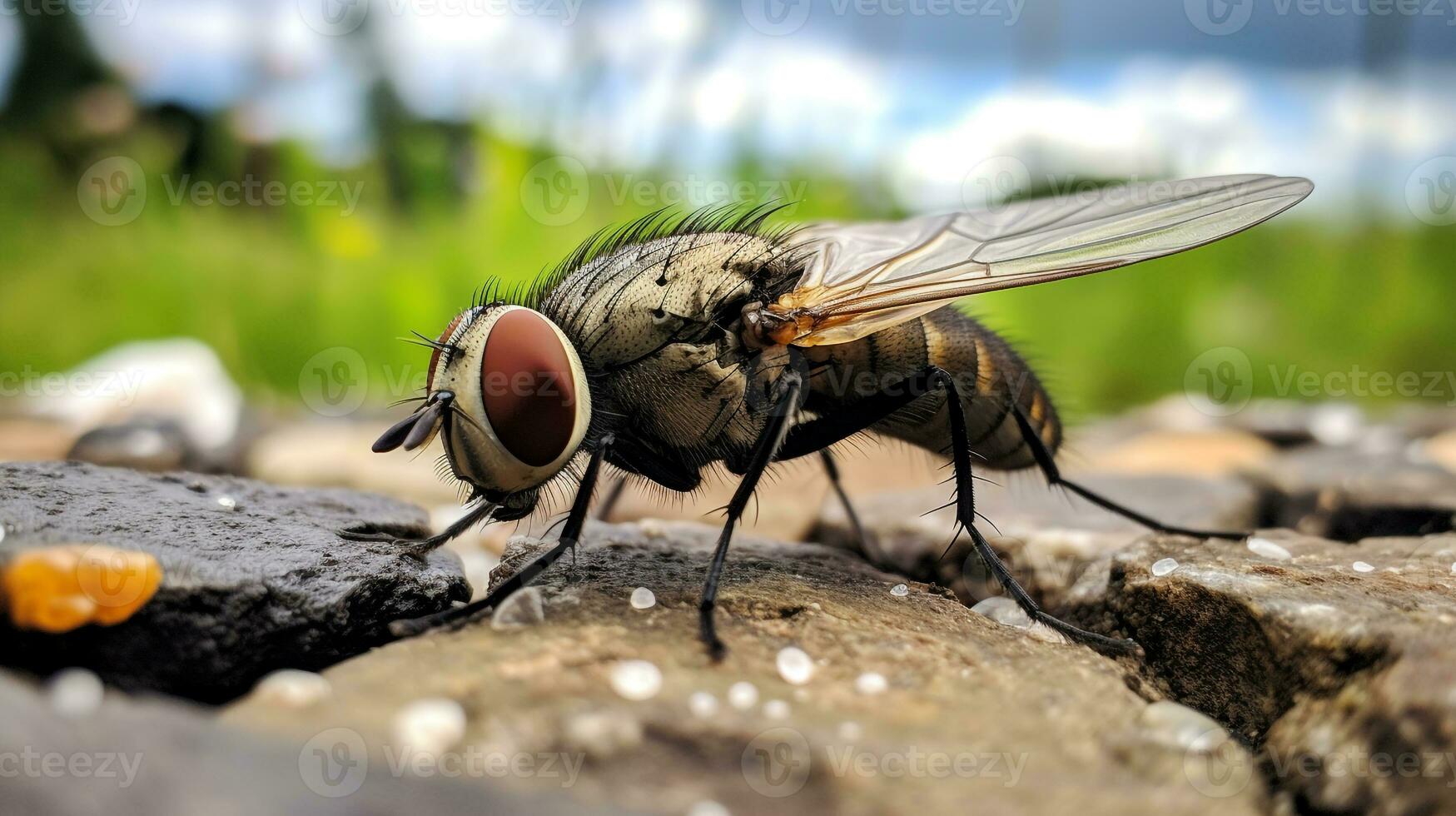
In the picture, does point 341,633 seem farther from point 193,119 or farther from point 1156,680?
point 193,119

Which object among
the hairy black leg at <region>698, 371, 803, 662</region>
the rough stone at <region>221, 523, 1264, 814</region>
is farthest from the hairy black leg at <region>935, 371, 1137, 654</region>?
the hairy black leg at <region>698, 371, 803, 662</region>

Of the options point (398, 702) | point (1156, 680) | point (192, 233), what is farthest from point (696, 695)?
point (192, 233)

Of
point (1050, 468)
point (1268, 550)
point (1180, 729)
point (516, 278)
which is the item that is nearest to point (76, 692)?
point (1180, 729)

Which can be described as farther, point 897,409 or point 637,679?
point 897,409

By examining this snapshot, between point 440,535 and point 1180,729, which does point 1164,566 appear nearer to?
point 1180,729

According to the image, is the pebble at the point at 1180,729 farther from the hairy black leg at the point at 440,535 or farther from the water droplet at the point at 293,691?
the hairy black leg at the point at 440,535

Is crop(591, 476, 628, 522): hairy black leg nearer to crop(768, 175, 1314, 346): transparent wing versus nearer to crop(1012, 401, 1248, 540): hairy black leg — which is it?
crop(768, 175, 1314, 346): transparent wing
